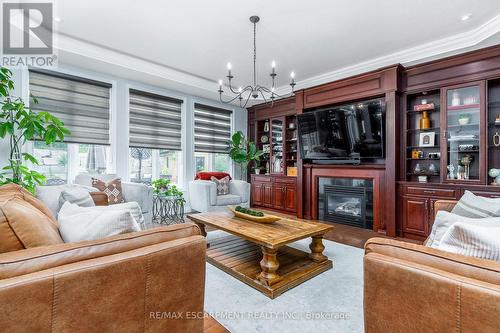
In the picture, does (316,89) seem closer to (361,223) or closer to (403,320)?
(361,223)

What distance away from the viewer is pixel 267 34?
3131 millimetres

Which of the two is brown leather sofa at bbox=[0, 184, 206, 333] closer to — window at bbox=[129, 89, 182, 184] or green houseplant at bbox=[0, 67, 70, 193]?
green houseplant at bbox=[0, 67, 70, 193]

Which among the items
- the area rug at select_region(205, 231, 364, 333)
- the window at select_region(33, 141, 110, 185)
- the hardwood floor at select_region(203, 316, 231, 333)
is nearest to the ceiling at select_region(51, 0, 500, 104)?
the window at select_region(33, 141, 110, 185)

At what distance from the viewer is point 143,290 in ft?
3.18

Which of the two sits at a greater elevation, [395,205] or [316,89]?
[316,89]

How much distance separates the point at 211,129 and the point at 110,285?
199 inches

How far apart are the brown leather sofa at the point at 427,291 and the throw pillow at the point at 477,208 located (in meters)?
0.88

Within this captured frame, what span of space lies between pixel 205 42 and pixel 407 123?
3.28 m

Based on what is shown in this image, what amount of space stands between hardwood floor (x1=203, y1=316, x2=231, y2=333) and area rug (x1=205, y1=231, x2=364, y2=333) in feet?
0.11

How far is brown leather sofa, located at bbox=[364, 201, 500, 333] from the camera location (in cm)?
71

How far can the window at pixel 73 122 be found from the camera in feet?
12.1

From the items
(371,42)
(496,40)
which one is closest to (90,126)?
(371,42)

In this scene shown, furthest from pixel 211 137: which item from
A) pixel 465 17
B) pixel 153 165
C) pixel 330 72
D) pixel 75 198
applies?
pixel 465 17

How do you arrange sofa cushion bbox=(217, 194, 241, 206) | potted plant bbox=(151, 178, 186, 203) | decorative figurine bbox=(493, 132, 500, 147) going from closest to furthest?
decorative figurine bbox=(493, 132, 500, 147) < potted plant bbox=(151, 178, 186, 203) < sofa cushion bbox=(217, 194, 241, 206)
